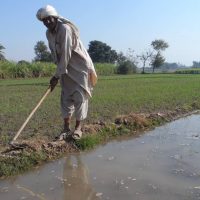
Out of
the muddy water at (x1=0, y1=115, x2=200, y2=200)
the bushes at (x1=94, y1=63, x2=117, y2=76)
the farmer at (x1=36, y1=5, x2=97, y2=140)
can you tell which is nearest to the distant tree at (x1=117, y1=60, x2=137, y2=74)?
the bushes at (x1=94, y1=63, x2=117, y2=76)

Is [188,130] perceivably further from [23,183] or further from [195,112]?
[23,183]

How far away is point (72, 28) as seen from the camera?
5.70 metres

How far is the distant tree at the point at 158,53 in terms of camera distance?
73812mm

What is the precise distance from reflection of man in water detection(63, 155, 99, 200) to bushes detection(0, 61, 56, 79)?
106 feet

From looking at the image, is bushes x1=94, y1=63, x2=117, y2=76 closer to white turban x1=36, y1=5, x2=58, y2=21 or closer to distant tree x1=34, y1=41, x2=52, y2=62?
distant tree x1=34, y1=41, x2=52, y2=62

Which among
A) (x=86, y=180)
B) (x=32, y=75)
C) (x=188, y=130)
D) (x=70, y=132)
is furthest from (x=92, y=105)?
(x=32, y=75)

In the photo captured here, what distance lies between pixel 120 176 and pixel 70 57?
1.92 m

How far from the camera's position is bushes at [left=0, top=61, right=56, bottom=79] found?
36.7 metres

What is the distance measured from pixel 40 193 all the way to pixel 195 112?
7.36m

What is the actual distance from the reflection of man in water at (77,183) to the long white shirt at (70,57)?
3.91 feet

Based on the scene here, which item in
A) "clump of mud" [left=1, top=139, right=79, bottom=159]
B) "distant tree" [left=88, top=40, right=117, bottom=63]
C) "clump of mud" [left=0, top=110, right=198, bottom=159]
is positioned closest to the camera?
"clump of mud" [left=1, top=139, right=79, bottom=159]

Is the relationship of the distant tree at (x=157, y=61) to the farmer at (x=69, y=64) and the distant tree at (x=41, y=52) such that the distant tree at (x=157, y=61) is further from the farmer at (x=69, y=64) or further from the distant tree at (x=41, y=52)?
the farmer at (x=69, y=64)

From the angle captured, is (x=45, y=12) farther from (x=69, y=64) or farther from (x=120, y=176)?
(x=120, y=176)

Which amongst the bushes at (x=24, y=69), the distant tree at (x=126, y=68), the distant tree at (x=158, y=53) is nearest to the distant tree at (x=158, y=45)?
the distant tree at (x=158, y=53)
